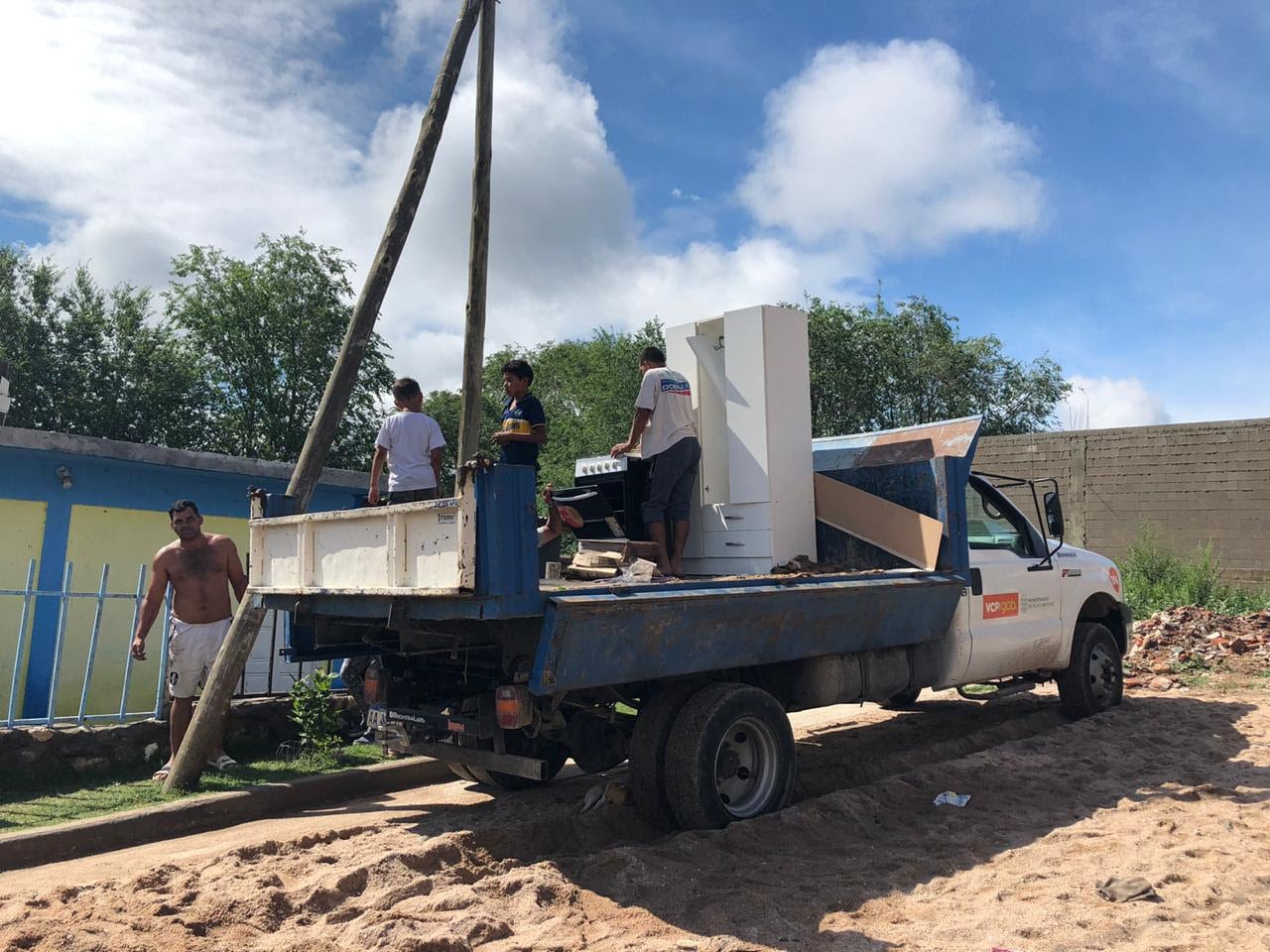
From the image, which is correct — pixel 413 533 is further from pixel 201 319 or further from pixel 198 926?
pixel 201 319

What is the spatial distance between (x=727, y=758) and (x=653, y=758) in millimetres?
502

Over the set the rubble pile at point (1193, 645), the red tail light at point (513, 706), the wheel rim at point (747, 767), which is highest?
the rubble pile at point (1193, 645)

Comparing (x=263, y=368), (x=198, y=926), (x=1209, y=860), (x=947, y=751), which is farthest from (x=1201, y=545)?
(x=263, y=368)

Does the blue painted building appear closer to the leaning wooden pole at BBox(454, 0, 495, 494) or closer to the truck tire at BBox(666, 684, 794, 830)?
the leaning wooden pole at BBox(454, 0, 495, 494)

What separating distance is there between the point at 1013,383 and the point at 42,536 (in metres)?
25.1

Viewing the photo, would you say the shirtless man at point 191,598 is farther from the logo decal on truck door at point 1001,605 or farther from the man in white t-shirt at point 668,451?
the logo decal on truck door at point 1001,605

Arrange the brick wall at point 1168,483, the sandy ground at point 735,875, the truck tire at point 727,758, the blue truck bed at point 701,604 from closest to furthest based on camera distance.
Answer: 1. the sandy ground at point 735,875
2. the blue truck bed at point 701,604
3. the truck tire at point 727,758
4. the brick wall at point 1168,483

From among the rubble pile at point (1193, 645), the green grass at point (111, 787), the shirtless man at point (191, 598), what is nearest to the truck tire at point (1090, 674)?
the rubble pile at point (1193, 645)

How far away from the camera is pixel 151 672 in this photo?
31.7ft

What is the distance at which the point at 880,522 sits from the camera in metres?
6.32

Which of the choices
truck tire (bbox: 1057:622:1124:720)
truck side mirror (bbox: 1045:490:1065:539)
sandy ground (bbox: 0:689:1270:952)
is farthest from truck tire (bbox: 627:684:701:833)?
truck tire (bbox: 1057:622:1124:720)

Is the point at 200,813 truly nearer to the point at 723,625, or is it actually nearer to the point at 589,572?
the point at 589,572

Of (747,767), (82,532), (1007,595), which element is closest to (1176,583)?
(1007,595)

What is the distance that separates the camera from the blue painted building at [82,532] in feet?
28.9
